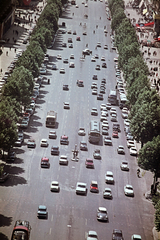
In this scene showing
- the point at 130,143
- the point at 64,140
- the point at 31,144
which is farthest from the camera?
the point at 130,143

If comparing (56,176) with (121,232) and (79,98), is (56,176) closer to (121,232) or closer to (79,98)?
(121,232)

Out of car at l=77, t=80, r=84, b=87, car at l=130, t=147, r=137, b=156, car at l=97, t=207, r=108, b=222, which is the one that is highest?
car at l=97, t=207, r=108, b=222

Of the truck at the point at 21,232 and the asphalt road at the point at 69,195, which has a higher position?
the truck at the point at 21,232

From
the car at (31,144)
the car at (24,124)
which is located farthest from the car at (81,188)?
the car at (24,124)

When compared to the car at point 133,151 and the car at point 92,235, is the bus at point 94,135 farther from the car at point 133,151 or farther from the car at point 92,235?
the car at point 92,235

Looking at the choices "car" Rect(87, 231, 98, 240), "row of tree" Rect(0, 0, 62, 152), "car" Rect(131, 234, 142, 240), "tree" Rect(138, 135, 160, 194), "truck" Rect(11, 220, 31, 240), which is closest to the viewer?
"truck" Rect(11, 220, 31, 240)

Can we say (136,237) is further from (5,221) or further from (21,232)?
(5,221)

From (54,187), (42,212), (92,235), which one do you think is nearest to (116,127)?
(54,187)

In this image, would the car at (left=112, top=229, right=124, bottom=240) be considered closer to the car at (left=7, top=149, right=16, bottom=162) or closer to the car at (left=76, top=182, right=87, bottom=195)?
the car at (left=76, top=182, right=87, bottom=195)

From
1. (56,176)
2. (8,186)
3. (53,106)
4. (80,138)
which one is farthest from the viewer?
(53,106)

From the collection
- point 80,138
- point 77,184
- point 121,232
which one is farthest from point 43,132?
point 121,232

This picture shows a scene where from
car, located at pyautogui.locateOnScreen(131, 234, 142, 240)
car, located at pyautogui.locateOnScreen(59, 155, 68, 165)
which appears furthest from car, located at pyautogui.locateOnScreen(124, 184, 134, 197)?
car, located at pyautogui.locateOnScreen(131, 234, 142, 240)
